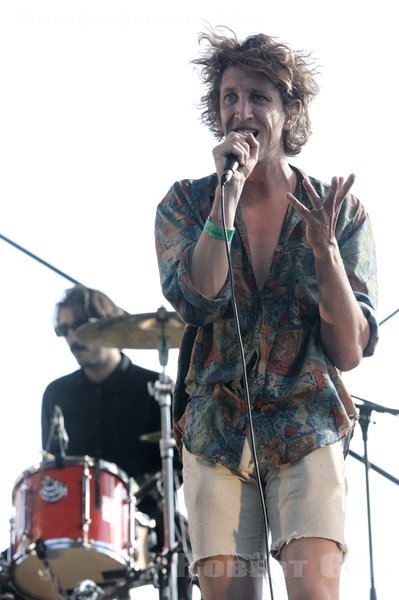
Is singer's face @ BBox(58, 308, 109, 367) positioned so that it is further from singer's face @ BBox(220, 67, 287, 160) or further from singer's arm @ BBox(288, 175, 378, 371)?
singer's arm @ BBox(288, 175, 378, 371)

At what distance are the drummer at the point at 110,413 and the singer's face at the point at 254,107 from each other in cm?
Result: 374

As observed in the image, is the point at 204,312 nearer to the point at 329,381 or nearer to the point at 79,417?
the point at 329,381

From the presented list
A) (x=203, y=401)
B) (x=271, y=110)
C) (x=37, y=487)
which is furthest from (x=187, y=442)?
(x=37, y=487)

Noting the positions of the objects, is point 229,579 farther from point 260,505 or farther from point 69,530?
point 69,530

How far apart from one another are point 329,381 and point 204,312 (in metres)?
0.37

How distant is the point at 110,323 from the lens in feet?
24.6

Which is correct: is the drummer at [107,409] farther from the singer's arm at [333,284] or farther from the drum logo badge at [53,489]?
the singer's arm at [333,284]

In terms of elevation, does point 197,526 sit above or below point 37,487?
below

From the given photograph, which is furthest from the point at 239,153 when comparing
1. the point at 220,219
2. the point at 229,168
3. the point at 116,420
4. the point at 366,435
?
the point at 116,420

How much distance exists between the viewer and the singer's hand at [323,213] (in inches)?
134

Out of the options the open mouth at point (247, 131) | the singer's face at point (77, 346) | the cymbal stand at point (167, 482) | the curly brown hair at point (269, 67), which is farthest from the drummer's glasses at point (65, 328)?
the open mouth at point (247, 131)

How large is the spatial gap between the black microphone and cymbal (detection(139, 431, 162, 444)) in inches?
150

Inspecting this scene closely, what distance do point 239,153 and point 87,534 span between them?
3.78 m

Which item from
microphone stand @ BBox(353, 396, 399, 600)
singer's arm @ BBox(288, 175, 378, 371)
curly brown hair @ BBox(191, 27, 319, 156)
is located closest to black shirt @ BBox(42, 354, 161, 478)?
microphone stand @ BBox(353, 396, 399, 600)
